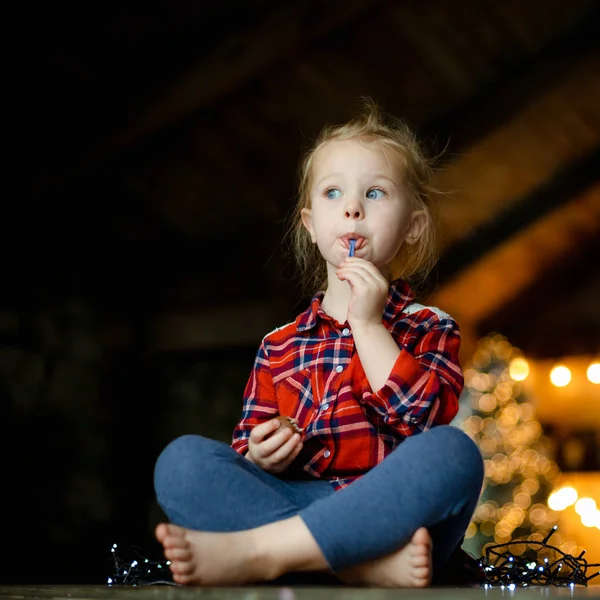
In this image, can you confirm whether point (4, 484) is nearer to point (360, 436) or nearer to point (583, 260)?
point (360, 436)

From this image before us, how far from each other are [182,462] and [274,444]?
0.12 metres

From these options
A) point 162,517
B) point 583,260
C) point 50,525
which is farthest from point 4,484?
point 583,260

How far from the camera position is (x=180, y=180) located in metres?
2.95

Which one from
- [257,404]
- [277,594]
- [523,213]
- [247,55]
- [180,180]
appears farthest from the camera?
[523,213]

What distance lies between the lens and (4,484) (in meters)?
2.58

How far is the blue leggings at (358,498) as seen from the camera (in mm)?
1010

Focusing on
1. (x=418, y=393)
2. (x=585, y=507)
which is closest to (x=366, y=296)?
(x=418, y=393)

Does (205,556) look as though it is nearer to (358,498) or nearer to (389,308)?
(358,498)

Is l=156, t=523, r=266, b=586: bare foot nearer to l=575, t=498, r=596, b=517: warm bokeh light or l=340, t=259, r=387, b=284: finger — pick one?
l=340, t=259, r=387, b=284: finger

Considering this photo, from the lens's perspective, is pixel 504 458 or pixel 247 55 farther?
pixel 504 458

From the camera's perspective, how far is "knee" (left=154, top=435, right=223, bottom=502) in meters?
A: 1.09

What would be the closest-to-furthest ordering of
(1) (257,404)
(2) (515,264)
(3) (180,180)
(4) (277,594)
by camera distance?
(4) (277,594) < (1) (257,404) < (3) (180,180) < (2) (515,264)

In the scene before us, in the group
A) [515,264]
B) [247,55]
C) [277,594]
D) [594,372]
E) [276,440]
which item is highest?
[515,264]

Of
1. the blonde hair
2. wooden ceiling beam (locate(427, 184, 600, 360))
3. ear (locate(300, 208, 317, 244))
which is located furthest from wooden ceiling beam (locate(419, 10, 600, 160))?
ear (locate(300, 208, 317, 244))
